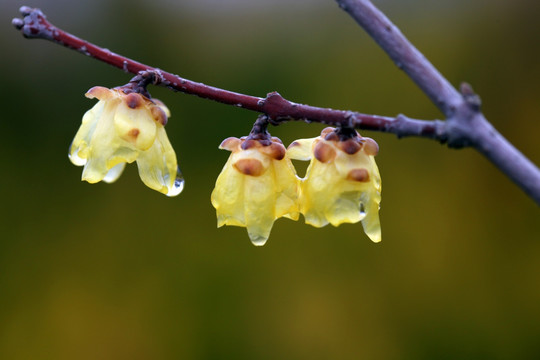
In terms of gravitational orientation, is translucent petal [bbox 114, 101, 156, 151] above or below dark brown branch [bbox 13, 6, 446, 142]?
below

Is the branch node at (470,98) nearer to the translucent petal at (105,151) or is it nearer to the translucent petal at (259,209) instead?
the translucent petal at (259,209)

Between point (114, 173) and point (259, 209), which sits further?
point (114, 173)

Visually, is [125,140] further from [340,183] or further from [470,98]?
[470,98]

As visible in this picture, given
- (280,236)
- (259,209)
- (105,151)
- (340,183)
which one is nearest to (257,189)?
(259,209)

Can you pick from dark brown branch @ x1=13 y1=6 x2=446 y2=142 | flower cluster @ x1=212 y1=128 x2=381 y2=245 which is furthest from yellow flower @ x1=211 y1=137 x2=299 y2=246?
dark brown branch @ x1=13 y1=6 x2=446 y2=142

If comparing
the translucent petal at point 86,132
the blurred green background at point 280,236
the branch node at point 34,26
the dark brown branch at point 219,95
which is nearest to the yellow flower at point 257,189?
the dark brown branch at point 219,95

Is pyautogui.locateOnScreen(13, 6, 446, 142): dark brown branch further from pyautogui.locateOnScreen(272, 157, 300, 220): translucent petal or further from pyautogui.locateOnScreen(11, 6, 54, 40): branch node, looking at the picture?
pyautogui.locateOnScreen(272, 157, 300, 220): translucent petal
